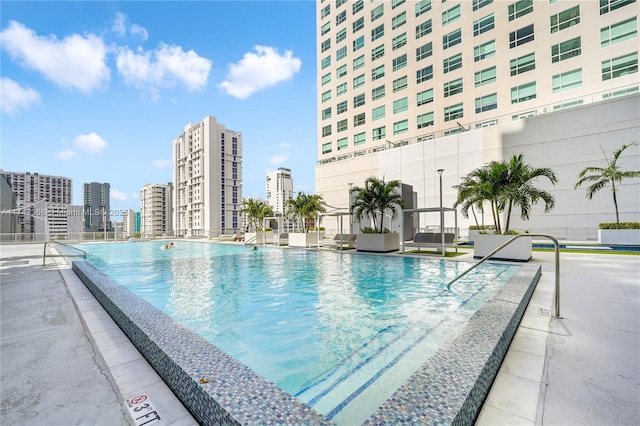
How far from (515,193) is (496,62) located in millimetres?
19643

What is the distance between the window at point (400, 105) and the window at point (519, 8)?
33.6ft

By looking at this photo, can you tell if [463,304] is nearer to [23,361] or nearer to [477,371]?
[477,371]

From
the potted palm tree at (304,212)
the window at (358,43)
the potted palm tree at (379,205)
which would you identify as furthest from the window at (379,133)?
the potted palm tree at (379,205)

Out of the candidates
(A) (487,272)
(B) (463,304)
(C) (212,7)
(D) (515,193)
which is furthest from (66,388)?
(C) (212,7)

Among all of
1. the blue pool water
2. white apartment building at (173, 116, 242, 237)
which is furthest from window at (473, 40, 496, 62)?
white apartment building at (173, 116, 242, 237)

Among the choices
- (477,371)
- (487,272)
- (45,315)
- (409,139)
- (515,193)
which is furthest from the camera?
(409,139)

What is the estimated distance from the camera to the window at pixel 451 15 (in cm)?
2620

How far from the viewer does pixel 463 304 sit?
18.6ft

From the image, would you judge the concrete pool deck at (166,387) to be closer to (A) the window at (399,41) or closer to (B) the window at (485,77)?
(B) the window at (485,77)

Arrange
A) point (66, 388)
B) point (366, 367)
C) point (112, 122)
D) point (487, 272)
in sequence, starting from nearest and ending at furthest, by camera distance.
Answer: point (66, 388) < point (366, 367) < point (487, 272) < point (112, 122)

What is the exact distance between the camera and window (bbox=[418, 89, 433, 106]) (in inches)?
1089

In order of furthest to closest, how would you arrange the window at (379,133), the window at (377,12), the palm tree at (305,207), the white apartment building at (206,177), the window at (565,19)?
the white apartment building at (206,177) < the window at (377,12) < the window at (379,133) < the palm tree at (305,207) < the window at (565,19)

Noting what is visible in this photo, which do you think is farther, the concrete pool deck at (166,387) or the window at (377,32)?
the window at (377,32)

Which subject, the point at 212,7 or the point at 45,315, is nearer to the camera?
the point at 45,315
